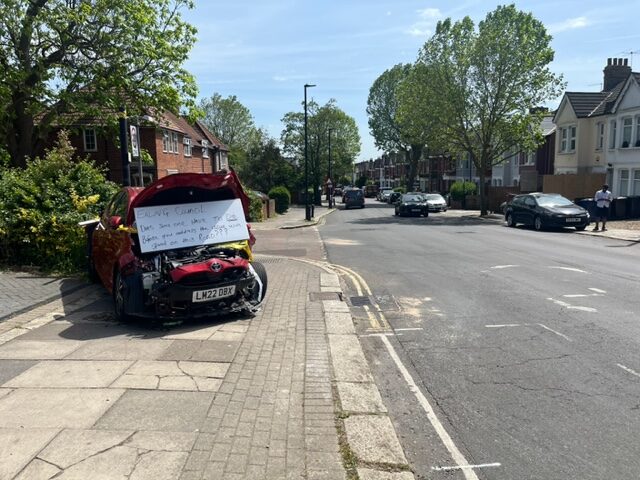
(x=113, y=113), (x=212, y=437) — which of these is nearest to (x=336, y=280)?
(x=212, y=437)

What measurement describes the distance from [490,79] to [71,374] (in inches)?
1248

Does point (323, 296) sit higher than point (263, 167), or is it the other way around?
point (263, 167)

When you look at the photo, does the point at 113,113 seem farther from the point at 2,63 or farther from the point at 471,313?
the point at 471,313

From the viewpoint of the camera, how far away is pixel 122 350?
17.9 ft

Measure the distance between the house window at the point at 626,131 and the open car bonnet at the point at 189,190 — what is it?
2908 centimetres

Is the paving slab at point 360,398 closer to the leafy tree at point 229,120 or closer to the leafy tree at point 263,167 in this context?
the leafy tree at point 263,167

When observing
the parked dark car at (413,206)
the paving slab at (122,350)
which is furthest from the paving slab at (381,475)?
the parked dark car at (413,206)

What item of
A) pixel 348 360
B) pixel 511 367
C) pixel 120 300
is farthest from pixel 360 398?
pixel 120 300

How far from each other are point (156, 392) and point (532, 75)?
3216cm

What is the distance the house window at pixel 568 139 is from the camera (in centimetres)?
3538

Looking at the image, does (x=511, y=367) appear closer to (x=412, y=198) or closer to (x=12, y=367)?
(x=12, y=367)

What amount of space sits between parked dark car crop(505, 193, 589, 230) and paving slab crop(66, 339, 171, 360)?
63.4ft

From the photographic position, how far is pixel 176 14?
68.4 feet

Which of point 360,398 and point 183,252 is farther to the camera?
point 183,252
